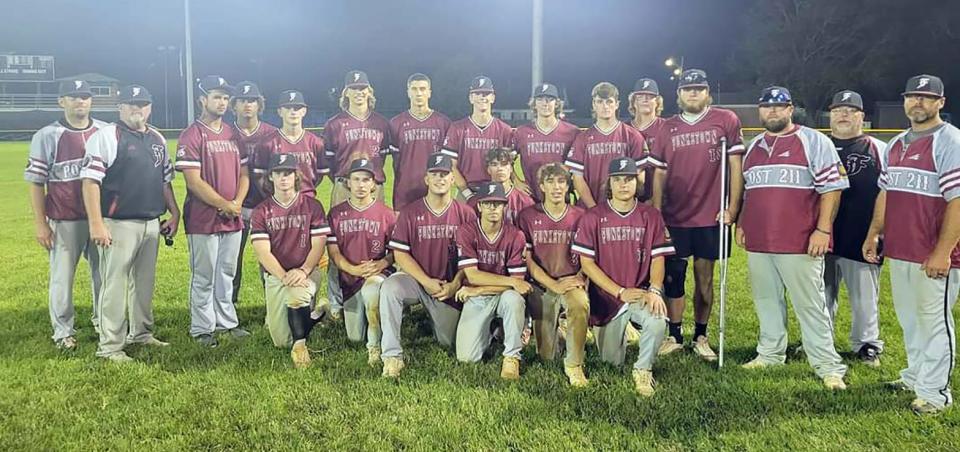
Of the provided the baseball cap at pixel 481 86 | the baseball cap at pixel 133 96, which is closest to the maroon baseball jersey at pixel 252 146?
the baseball cap at pixel 133 96

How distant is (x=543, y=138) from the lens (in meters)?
6.37

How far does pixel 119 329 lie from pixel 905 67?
43910mm

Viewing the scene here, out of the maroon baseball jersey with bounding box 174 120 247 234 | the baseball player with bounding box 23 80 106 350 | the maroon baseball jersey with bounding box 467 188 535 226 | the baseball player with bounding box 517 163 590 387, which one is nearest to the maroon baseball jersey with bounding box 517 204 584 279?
the baseball player with bounding box 517 163 590 387

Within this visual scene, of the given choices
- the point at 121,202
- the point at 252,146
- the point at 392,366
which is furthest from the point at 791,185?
the point at 121,202

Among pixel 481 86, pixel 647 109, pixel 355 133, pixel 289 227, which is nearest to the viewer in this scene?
pixel 289 227

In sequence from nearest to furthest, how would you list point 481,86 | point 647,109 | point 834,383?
point 834,383 → point 647,109 → point 481,86

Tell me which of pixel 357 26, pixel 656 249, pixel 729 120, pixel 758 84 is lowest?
pixel 656 249

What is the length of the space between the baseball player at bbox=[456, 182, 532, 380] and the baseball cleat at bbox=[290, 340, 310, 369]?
1100 millimetres

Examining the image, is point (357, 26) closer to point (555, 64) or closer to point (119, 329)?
point (555, 64)

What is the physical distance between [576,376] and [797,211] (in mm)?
1837

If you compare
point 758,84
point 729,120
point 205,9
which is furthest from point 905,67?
point 205,9

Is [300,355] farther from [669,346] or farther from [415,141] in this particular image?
[669,346]

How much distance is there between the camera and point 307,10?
69875 mm

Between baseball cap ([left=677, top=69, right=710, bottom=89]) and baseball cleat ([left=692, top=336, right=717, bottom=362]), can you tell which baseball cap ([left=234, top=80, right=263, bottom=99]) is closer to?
baseball cap ([left=677, top=69, right=710, bottom=89])
